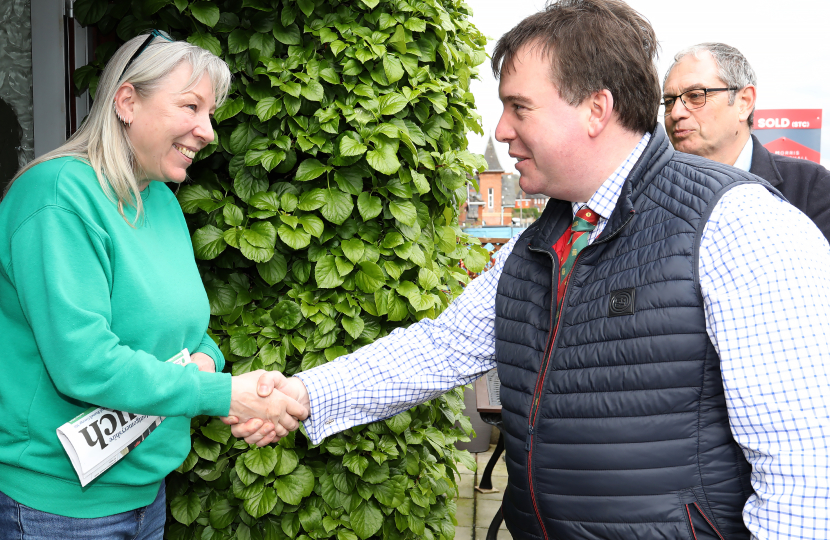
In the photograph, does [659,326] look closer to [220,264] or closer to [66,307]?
[66,307]

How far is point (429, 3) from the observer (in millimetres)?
2469

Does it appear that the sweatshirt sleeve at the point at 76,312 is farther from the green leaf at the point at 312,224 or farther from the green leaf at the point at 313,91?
the green leaf at the point at 313,91

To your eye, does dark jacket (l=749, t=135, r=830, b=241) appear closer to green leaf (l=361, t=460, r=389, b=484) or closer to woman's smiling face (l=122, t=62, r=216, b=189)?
green leaf (l=361, t=460, r=389, b=484)

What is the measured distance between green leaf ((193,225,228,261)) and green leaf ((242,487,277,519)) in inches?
35.7

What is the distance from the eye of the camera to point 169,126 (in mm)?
1724

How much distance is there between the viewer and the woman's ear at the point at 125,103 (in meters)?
1.68

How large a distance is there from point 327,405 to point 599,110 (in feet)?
3.89

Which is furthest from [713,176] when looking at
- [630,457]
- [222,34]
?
[222,34]

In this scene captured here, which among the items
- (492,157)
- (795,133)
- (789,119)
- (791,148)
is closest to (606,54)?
(791,148)

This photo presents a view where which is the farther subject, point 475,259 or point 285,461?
point 475,259

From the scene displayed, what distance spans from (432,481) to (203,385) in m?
1.39

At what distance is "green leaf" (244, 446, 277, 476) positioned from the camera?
7.68 feet

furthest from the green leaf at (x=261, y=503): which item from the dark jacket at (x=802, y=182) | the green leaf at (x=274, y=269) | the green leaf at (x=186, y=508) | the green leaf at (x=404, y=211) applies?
the dark jacket at (x=802, y=182)

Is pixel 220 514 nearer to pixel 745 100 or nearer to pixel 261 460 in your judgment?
pixel 261 460
